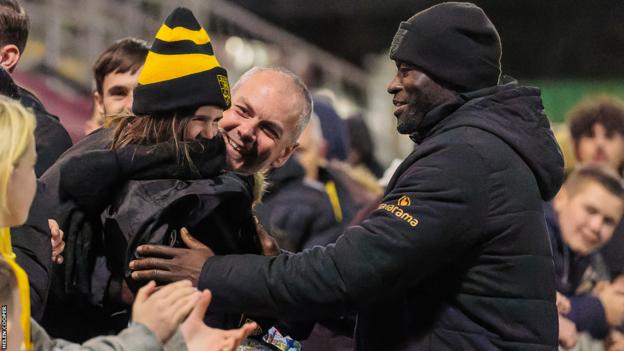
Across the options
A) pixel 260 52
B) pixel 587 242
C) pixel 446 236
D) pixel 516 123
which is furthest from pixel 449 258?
pixel 260 52

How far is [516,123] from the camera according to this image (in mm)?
3854

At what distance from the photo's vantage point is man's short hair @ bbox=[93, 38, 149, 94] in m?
5.23

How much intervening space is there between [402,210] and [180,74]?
0.77m

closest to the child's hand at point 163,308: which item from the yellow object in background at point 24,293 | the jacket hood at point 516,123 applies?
the yellow object in background at point 24,293

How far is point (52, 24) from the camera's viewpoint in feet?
44.0

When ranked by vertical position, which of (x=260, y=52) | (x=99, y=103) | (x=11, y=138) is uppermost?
(x=11, y=138)

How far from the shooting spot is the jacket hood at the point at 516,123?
380 centimetres

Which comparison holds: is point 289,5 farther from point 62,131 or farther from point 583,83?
point 62,131

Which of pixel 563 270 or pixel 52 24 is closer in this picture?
pixel 563 270

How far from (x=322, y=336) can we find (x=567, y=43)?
1774 cm

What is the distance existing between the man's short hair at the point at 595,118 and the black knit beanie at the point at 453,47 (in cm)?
481

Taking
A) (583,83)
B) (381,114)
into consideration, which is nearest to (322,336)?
(381,114)

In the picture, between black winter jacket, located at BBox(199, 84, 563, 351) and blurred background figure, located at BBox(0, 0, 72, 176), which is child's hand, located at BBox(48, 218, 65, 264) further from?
blurred background figure, located at BBox(0, 0, 72, 176)

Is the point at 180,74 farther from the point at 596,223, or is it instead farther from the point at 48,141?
the point at 596,223
